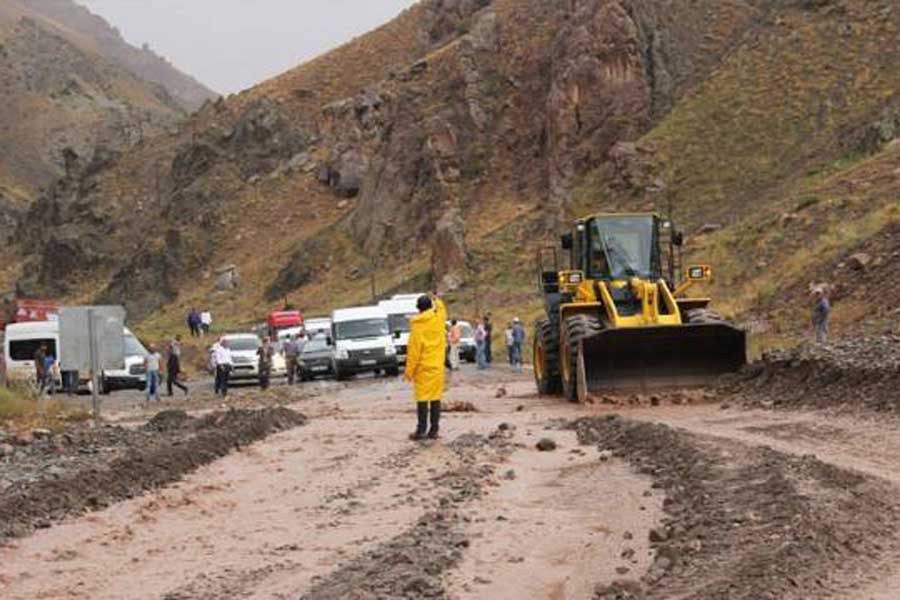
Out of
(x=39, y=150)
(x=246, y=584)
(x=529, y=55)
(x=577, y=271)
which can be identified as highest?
(x=39, y=150)

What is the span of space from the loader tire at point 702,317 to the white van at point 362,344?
16.8m

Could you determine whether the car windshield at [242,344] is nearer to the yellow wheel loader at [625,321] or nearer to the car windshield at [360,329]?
the car windshield at [360,329]

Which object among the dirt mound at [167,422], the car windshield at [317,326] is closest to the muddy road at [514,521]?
the dirt mound at [167,422]

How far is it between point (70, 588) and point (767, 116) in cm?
4993

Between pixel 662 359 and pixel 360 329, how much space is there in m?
18.6

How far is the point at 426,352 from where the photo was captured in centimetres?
1634

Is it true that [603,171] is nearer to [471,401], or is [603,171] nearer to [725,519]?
[471,401]

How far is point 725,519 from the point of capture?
30.6 feet

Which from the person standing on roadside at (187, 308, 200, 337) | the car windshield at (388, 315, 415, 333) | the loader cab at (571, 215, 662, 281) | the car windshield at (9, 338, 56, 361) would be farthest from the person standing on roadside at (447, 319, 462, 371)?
the person standing on roadside at (187, 308, 200, 337)

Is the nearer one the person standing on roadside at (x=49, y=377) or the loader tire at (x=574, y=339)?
the loader tire at (x=574, y=339)

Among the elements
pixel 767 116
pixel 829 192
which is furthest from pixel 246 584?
pixel 767 116

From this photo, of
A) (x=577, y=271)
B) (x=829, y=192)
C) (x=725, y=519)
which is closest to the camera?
(x=725, y=519)

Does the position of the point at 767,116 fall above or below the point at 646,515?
above

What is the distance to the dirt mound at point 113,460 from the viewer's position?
39.4 feet
